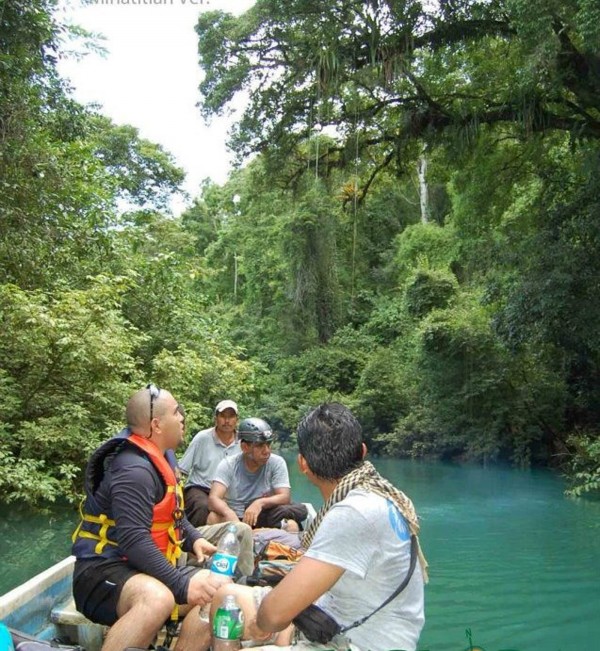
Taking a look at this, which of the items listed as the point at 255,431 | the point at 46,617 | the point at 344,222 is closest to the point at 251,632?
the point at 46,617

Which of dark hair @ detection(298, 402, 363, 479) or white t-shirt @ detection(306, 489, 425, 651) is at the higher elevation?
dark hair @ detection(298, 402, 363, 479)

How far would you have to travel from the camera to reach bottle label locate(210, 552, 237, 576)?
2613 mm

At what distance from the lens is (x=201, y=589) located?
255 centimetres

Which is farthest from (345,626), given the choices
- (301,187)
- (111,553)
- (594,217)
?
(301,187)

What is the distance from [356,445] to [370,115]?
41.6 feet

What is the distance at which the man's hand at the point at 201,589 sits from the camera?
2.54 m

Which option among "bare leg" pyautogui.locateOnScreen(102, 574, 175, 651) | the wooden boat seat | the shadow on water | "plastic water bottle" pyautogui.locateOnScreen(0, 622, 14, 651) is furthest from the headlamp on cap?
the shadow on water

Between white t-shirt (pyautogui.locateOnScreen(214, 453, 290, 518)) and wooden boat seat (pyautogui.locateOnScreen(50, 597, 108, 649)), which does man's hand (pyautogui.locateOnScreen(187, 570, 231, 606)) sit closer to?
wooden boat seat (pyautogui.locateOnScreen(50, 597, 108, 649))

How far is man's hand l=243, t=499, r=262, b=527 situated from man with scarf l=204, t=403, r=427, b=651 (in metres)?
2.44

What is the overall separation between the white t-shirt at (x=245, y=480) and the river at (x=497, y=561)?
1.54m

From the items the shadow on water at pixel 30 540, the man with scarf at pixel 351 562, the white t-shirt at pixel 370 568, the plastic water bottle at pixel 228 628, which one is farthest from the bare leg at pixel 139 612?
the shadow on water at pixel 30 540

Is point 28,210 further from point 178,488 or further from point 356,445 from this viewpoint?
point 356,445

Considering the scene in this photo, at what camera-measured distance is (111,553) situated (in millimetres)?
2703

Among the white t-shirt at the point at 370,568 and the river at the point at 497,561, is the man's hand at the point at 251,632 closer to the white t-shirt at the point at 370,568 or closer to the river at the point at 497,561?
the white t-shirt at the point at 370,568
